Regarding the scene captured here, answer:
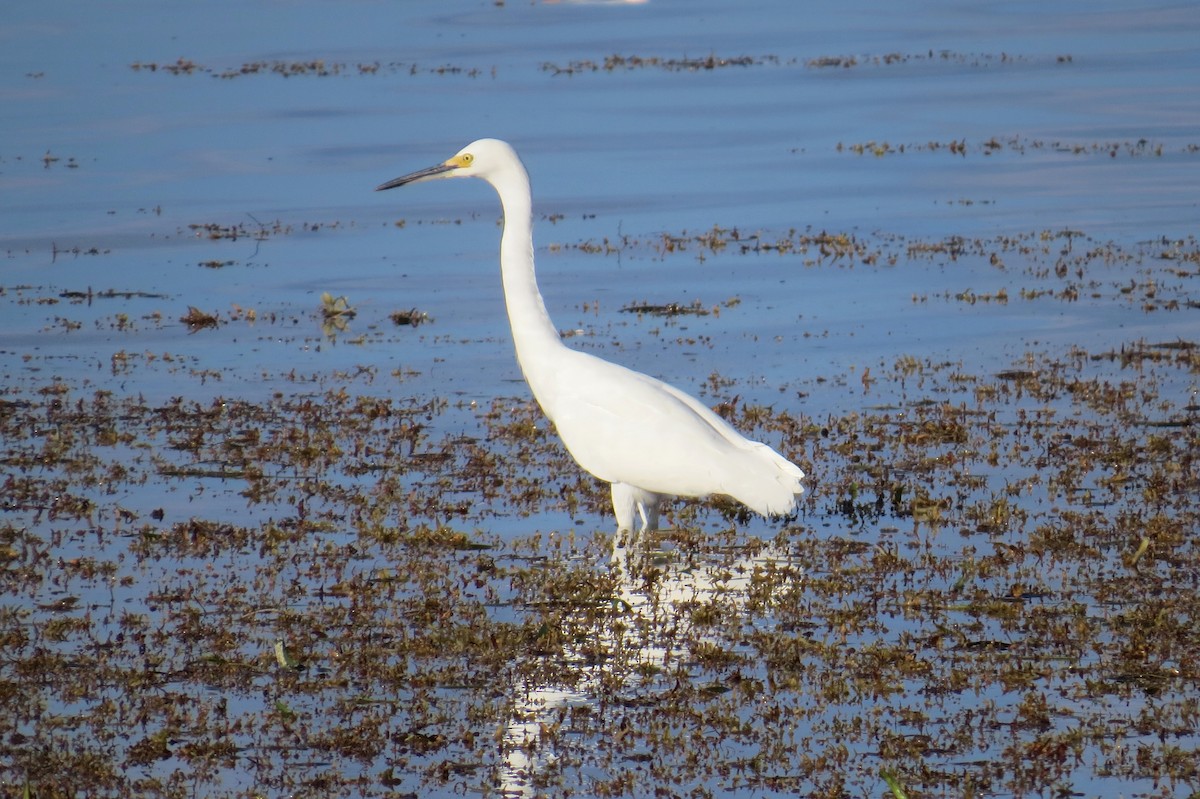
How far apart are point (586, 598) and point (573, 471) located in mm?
2507

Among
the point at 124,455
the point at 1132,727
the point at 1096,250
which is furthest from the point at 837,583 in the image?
the point at 1096,250

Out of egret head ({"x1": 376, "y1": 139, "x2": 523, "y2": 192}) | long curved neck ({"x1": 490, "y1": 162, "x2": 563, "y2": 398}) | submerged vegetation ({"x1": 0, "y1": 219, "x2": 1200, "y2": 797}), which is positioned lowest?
submerged vegetation ({"x1": 0, "y1": 219, "x2": 1200, "y2": 797})

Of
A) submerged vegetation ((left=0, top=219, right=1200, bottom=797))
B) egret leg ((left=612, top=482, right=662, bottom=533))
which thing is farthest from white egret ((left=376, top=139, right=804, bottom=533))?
submerged vegetation ((left=0, top=219, right=1200, bottom=797))

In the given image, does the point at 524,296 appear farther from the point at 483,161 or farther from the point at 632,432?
the point at 632,432

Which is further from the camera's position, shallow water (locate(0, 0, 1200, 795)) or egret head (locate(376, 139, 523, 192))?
egret head (locate(376, 139, 523, 192))

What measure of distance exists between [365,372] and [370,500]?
12.0 ft

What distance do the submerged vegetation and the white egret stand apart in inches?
12.9

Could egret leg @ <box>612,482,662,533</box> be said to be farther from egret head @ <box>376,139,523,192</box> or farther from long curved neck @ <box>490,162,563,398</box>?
egret head @ <box>376,139,523,192</box>

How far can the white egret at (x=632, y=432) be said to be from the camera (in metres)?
9.20

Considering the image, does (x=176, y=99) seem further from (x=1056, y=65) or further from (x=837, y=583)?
(x=837, y=583)

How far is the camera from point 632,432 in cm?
937

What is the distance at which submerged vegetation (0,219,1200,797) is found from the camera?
6.48 m

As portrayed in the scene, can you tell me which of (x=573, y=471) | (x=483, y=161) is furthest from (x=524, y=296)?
(x=573, y=471)

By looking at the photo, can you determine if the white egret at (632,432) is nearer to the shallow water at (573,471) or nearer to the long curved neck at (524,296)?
the long curved neck at (524,296)
